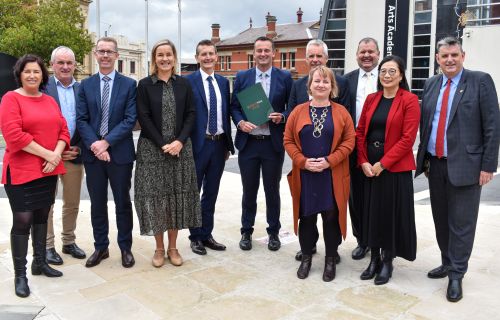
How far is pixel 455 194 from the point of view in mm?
3871

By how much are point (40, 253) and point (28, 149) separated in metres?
1.00

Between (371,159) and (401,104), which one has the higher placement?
(401,104)

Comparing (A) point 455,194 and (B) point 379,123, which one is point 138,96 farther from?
(A) point 455,194

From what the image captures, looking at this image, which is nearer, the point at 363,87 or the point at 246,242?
the point at 363,87

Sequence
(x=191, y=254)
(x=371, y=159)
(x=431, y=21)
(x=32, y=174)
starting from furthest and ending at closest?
(x=431, y=21) → (x=191, y=254) → (x=371, y=159) → (x=32, y=174)

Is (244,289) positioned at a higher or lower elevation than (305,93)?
lower

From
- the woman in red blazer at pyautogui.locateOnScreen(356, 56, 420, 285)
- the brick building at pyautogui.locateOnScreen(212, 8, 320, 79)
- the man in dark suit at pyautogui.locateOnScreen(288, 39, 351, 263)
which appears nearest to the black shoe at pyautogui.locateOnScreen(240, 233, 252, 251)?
the man in dark suit at pyautogui.locateOnScreen(288, 39, 351, 263)

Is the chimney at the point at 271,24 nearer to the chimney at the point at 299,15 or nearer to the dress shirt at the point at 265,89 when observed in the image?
the chimney at the point at 299,15

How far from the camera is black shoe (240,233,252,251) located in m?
5.02

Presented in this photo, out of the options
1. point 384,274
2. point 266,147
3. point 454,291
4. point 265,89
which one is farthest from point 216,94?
point 454,291

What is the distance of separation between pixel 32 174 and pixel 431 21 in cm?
3090

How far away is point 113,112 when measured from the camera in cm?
429

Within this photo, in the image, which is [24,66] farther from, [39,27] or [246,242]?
[39,27]

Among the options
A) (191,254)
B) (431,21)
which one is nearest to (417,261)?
(191,254)
